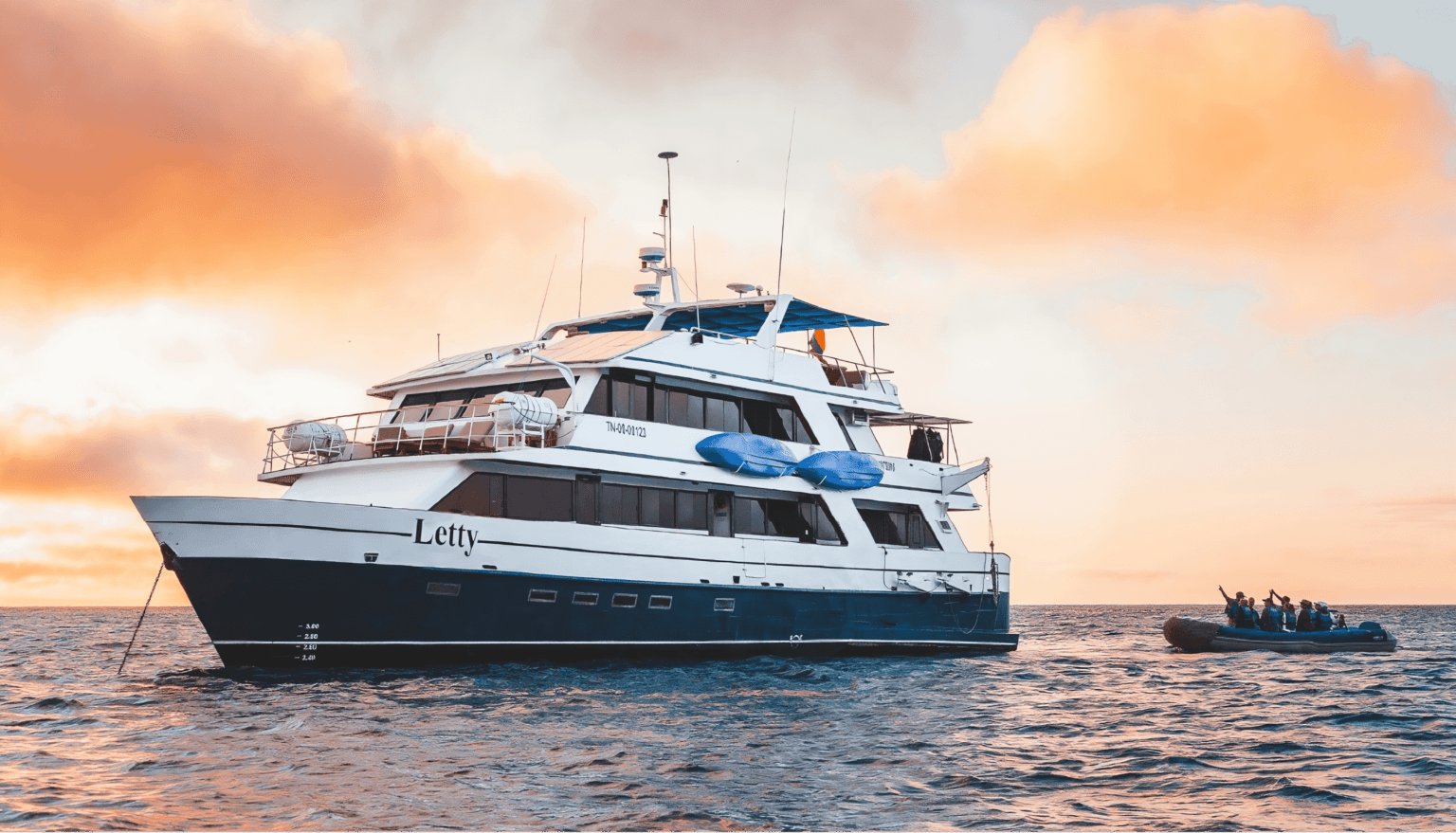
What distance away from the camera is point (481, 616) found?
21.3 meters

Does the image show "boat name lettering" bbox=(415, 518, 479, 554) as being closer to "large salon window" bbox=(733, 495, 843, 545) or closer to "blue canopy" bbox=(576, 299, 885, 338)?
"large salon window" bbox=(733, 495, 843, 545)

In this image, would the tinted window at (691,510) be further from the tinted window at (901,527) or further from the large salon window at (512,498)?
the tinted window at (901,527)

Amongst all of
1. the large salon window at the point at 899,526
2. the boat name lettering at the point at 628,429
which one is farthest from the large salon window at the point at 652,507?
the large salon window at the point at 899,526

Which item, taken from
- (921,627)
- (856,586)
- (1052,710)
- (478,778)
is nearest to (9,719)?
(478,778)

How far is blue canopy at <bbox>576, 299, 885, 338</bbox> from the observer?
29688 mm

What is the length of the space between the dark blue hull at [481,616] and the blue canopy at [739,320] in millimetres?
6676

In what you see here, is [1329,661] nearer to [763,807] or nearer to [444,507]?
[444,507]

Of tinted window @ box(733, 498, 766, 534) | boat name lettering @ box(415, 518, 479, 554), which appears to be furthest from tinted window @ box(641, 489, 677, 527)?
boat name lettering @ box(415, 518, 479, 554)

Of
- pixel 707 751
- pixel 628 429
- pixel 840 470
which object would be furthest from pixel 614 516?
pixel 707 751

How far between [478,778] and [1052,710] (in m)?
10.0

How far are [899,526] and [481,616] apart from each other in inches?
476

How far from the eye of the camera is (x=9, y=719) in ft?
56.0

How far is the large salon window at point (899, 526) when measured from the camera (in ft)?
97.3

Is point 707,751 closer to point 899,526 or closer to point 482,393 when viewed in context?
point 482,393
